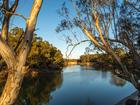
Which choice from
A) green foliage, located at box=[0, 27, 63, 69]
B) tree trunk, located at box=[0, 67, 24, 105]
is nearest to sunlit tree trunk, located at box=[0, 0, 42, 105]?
tree trunk, located at box=[0, 67, 24, 105]

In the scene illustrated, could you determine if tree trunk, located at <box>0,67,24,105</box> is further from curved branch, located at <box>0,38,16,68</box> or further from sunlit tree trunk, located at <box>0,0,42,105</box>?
curved branch, located at <box>0,38,16,68</box>

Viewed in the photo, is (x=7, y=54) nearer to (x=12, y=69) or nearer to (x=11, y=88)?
(x=12, y=69)

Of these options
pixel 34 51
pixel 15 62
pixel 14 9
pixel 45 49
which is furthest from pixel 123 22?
pixel 45 49

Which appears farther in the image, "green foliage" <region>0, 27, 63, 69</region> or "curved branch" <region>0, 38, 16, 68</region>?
"green foliage" <region>0, 27, 63, 69</region>

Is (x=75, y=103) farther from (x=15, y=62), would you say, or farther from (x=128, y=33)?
(x=15, y=62)

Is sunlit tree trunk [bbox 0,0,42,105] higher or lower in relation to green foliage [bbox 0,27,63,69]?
lower

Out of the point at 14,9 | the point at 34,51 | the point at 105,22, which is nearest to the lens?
the point at 14,9

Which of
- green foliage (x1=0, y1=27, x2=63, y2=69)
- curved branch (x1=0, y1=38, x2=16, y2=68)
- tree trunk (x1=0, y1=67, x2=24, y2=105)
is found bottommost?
tree trunk (x1=0, y1=67, x2=24, y2=105)

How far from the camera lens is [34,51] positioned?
5134cm

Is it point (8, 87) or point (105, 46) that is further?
point (105, 46)

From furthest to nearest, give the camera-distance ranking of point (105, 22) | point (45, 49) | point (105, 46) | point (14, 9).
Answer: point (45, 49) → point (105, 22) → point (105, 46) → point (14, 9)

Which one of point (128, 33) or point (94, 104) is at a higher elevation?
point (128, 33)

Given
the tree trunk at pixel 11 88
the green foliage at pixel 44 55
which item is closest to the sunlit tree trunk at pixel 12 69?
the tree trunk at pixel 11 88

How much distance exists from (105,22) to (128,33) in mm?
1140
